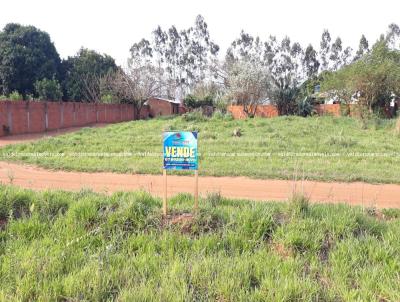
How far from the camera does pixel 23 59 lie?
31.6m

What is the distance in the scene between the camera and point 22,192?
461cm

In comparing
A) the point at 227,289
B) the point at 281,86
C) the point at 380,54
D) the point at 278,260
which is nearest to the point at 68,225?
the point at 227,289

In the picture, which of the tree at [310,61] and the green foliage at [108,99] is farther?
the tree at [310,61]

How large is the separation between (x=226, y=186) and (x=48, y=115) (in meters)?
18.6

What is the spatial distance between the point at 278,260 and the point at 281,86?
1064 inches

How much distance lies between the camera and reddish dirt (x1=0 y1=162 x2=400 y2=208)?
19.4 feet

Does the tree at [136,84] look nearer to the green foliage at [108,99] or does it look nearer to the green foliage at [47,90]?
the green foliage at [108,99]

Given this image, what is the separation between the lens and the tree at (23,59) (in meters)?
31.0

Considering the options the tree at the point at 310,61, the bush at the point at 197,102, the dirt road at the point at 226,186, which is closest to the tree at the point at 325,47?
the tree at the point at 310,61

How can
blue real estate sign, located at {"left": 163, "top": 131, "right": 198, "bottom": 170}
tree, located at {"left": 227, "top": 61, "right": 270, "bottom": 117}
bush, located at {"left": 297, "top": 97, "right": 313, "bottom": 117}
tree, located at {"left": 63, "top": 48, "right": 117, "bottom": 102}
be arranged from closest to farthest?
blue real estate sign, located at {"left": 163, "top": 131, "right": 198, "bottom": 170} → bush, located at {"left": 297, "top": 97, "right": 313, "bottom": 117} → tree, located at {"left": 227, "top": 61, "right": 270, "bottom": 117} → tree, located at {"left": 63, "top": 48, "right": 117, "bottom": 102}

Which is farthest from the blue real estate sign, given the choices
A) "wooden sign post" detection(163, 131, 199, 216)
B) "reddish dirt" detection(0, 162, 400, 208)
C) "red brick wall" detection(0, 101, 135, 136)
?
"red brick wall" detection(0, 101, 135, 136)

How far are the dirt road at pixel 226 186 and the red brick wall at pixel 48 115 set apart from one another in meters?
11.9

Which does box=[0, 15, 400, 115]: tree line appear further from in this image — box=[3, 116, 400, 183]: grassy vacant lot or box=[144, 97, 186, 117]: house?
box=[3, 116, 400, 183]: grassy vacant lot

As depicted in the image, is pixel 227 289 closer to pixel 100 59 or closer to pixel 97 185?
pixel 97 185
